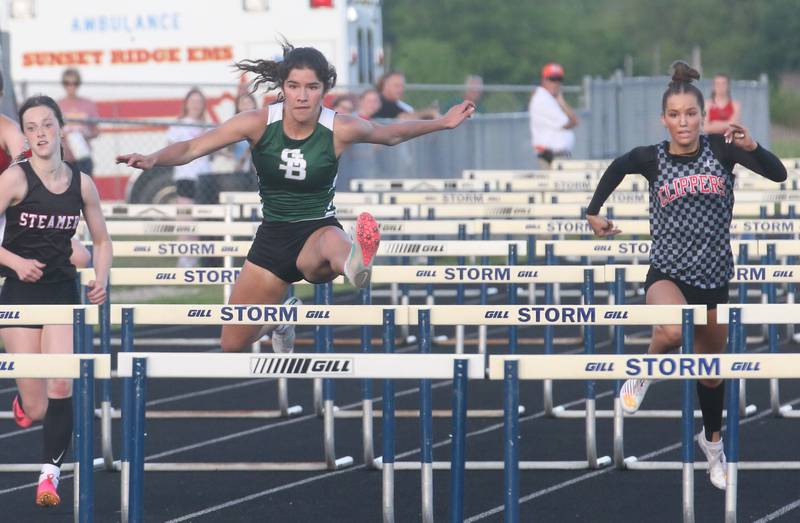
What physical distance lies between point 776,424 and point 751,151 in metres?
2.84

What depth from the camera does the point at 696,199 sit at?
26.1ft

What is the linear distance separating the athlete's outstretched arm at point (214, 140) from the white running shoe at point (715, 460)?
2615mm

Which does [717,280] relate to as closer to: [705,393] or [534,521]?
[705,393]

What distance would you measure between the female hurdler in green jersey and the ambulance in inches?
490

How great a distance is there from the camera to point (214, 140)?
7.96 m

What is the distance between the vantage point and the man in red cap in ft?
63.6

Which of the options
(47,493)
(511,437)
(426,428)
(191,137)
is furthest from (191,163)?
(511,437)

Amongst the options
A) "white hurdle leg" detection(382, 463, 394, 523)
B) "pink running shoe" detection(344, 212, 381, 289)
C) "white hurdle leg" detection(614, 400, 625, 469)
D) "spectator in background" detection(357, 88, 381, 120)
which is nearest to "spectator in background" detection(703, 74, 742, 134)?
"spectator in background" detection(357, 88, 381, 120)

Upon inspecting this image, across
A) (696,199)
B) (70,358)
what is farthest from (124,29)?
(70,358)

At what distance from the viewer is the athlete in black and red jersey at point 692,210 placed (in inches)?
311

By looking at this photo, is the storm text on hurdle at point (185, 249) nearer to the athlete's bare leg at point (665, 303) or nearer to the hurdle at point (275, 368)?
the athlete's bare leg at point (665, 303)

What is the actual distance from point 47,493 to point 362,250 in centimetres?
182

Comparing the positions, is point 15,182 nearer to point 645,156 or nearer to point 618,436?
point 645,156

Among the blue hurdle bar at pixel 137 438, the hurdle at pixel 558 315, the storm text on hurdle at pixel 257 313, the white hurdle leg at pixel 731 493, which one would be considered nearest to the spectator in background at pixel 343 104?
the hurdle at pixel 558 315
